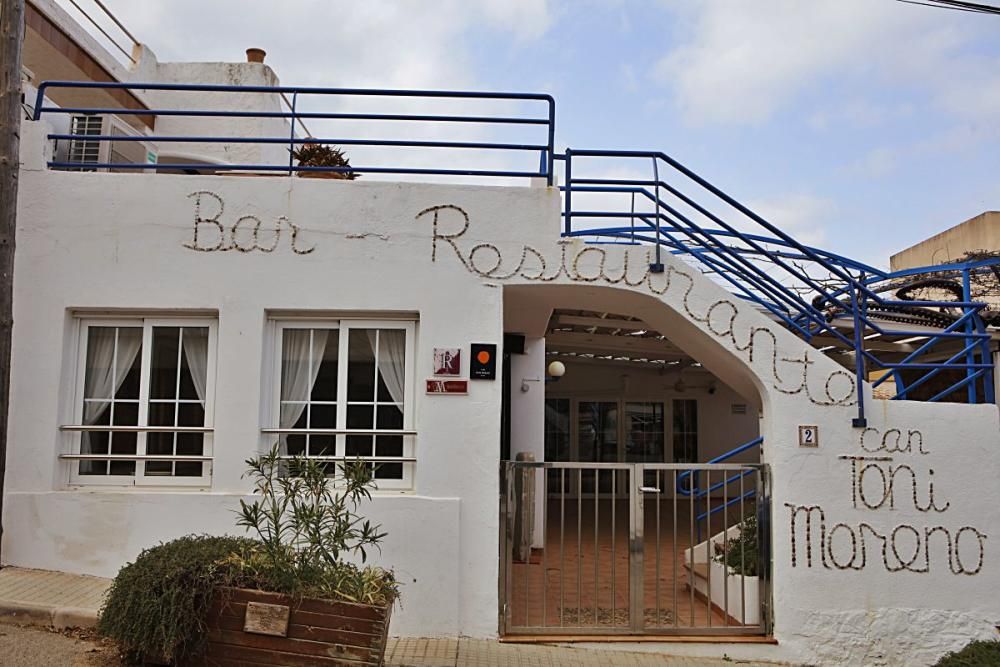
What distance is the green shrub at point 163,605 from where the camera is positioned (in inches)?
202

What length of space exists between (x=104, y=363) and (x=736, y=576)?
18.7 feet

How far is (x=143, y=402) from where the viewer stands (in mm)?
7414

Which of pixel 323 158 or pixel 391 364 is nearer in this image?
pixel 391 364

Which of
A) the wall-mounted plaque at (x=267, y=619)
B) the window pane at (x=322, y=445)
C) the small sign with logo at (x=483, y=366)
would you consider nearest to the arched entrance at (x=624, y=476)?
the small sign with logo at (x=483, y=366)

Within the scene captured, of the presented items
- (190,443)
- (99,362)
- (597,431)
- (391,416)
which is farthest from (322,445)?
(597,431)

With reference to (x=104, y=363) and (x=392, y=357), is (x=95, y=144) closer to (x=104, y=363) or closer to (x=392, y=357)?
(x=104, y=363)

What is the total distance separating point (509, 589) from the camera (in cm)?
704

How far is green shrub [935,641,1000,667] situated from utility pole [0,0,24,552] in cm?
762

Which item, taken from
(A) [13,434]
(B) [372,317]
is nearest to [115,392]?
(A) [13,434]

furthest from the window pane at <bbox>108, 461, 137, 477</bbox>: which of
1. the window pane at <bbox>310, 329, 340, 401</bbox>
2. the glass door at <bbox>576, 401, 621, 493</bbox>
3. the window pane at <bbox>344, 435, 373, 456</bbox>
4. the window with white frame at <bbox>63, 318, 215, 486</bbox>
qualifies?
the glass door at <bbox>576, 401, 621, 493</bbox>

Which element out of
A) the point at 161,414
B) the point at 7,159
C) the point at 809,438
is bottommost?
the point at 809,438

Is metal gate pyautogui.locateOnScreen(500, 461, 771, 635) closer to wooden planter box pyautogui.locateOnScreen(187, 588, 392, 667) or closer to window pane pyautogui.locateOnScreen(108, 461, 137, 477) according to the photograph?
wooden planter box pyautogui.locateOnScreen(187, 588, 392, 667)

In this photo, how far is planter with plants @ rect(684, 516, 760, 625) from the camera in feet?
23.8

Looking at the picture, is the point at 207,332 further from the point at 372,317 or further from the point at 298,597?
the point at 298,597
